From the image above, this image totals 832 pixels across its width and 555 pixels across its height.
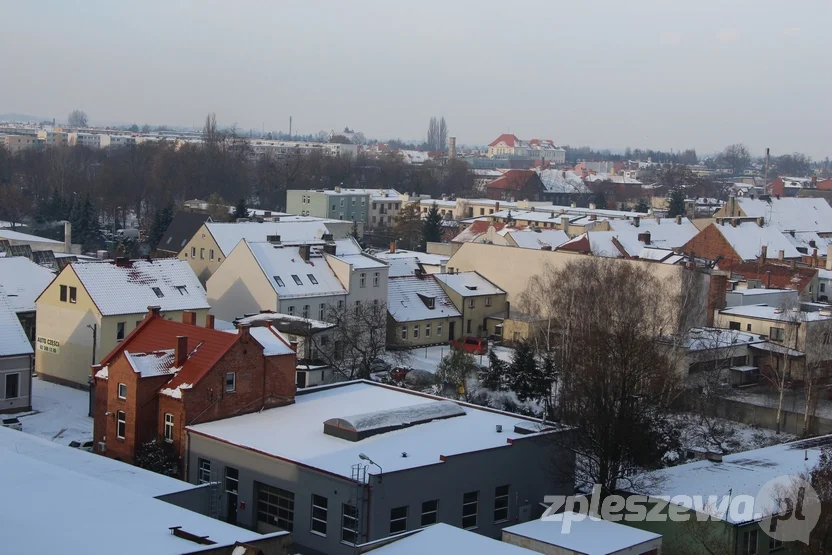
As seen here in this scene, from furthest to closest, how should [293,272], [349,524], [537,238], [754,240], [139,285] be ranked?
[754,240] → [537,238] → [293,272] → [139,285] → [349,524]

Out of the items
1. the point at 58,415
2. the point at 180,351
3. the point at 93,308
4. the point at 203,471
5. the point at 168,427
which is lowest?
the point at 58,415

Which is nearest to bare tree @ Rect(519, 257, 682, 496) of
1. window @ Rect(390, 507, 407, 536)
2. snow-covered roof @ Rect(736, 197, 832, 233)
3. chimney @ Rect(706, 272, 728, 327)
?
window @ Rect(390, 507, 407, 536)

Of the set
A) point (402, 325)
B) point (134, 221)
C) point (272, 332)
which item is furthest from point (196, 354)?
point (134, 221)

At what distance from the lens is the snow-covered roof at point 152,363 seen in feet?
73.2

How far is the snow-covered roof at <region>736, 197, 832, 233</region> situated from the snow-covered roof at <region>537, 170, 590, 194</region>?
129 ft

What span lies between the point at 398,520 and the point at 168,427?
591 centimetres

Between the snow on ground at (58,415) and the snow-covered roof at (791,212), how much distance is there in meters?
46.7

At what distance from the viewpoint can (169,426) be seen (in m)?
22.2

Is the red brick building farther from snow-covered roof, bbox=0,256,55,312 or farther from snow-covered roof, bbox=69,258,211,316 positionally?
snow-covered roof, bbox=0,256,55,312

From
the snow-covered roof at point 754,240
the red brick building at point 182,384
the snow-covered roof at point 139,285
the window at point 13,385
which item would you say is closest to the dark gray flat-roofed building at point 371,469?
the red brick building at point 182,384

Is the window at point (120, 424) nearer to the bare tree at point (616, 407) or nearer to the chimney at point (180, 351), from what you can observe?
the chimney at point (180, 351)

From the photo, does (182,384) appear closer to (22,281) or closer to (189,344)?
(189,344)

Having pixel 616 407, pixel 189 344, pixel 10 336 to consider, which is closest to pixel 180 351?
pixel 189 344

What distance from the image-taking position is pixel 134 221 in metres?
84.0
